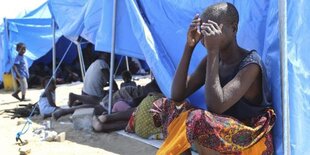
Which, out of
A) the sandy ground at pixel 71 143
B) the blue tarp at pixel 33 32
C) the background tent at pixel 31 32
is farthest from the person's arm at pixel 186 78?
the blue tarp at pixel 33 32

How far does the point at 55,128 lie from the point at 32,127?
394mm

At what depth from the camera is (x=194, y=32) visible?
9.02ft

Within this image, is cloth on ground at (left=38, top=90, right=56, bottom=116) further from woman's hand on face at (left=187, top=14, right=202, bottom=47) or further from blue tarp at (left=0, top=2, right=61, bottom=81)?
blue tarp at (left=0, top=2, right=61, bottom=81)

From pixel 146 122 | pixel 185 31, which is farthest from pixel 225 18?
pixel 146 122

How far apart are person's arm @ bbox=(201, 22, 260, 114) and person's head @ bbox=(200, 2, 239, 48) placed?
0.05 meters

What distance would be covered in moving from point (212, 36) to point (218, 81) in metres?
0.27

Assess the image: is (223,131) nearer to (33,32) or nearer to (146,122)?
(146,122)

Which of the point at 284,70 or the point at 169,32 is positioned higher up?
the point at 169,32

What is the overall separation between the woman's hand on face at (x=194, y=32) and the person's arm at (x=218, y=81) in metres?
0.13

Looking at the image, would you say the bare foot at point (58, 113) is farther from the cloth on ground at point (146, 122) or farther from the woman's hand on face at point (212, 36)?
the woman's hand on face at point (212, 36)

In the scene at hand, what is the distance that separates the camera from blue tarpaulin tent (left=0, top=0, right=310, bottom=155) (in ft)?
8.82

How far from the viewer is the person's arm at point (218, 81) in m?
2.43

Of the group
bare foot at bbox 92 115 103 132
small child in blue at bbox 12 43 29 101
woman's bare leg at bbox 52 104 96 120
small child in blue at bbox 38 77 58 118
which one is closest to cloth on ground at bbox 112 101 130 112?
bare foot at bbox 92 115 103 132

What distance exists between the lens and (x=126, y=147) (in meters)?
4.79
